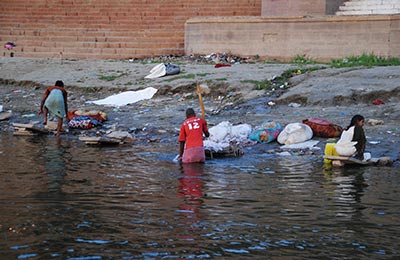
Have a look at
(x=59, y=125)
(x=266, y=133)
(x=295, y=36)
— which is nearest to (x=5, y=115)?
(x=59, y=125)

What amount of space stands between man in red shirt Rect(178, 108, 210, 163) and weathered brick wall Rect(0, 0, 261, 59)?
12.0m

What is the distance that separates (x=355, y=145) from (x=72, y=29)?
16.5 metres

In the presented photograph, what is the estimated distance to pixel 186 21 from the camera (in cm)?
2456

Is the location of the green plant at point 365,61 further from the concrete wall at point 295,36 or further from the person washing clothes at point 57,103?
the person washing clothes at point 57,103

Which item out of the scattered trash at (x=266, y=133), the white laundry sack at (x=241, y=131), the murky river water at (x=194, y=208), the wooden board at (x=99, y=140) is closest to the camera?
the murky river water at (x=194, y=208)

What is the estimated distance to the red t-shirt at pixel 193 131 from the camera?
1269 cm

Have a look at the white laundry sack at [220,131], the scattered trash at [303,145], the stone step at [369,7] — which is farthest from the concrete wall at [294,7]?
the scattered trash at [303,145]

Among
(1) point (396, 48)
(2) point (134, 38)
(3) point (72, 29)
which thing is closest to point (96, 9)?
(3) point (72, 29)

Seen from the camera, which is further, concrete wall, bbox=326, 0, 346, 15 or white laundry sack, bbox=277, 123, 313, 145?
concrete wall, bbox=326, 0, 346, 15

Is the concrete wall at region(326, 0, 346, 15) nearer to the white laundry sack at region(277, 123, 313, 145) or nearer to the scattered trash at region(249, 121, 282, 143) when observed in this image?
the scattered trash at region(249, 121, 282, 143)

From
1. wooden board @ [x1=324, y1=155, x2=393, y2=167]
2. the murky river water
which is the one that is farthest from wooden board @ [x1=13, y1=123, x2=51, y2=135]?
wooden board @ [x1=324, y1=155, x2=393, y2=167]

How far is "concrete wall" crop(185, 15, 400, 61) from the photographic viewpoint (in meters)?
20.3

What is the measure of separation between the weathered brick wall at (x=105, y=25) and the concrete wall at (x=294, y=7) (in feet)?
4.75

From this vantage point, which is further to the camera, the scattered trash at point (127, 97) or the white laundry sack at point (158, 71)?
the white laundry sack at point (158, 71)
